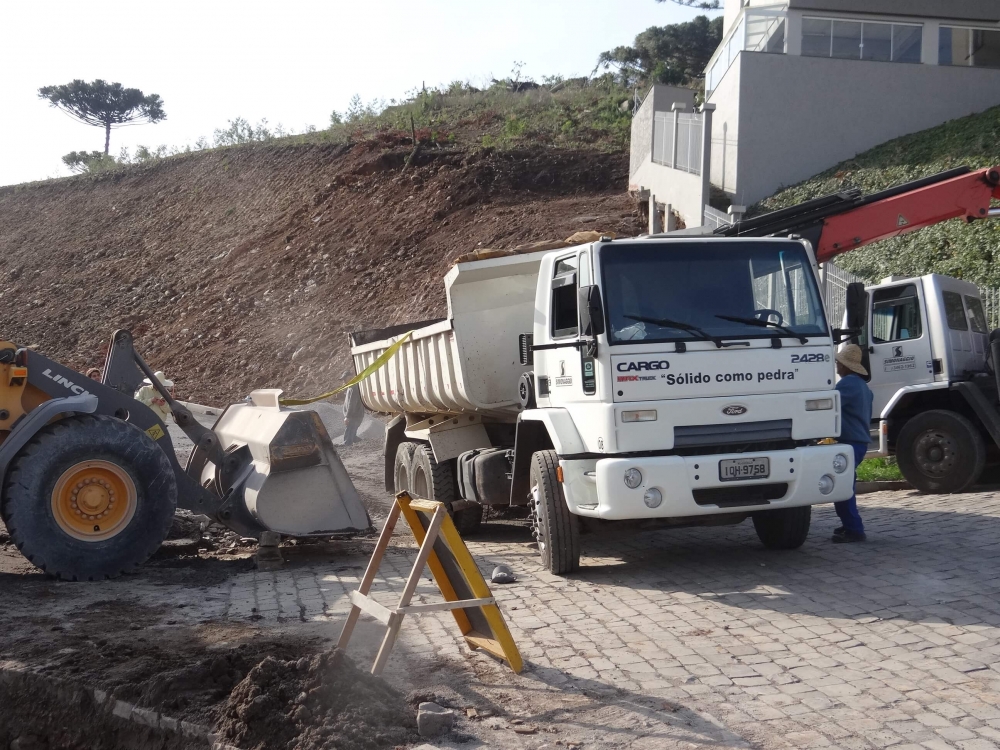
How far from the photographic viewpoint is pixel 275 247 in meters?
29.5

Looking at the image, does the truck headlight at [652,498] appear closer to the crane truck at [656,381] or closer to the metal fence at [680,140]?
the crane truck at [656,381]

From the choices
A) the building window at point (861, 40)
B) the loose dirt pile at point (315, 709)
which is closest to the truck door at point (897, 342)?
the loose dirt pile at point (315, 709)

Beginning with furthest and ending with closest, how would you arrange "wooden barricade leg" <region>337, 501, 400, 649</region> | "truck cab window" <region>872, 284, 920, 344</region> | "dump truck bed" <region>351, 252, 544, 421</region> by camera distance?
"truck cab window" <region>872, 284, 920, 344</region> < "dump truck bed" <region>351, 252, 544, 421</region> < "wooden barricade leg" <region>337, 501, 400, 649</region>

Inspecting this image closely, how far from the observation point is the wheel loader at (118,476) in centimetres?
784

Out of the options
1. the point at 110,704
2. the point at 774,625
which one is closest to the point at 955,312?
the point at 774,625

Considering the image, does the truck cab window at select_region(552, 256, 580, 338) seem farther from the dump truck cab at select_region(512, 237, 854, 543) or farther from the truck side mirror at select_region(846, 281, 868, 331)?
the truck side mirror at select_region(846, 281, 868, 331)

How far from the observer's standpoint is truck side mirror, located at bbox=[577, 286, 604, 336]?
7086mm

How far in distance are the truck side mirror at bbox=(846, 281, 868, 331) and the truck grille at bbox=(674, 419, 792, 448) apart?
98 cm

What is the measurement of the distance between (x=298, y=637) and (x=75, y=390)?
367 centimetres

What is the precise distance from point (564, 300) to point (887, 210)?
3.95 metres

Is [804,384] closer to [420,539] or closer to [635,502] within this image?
[635,502]

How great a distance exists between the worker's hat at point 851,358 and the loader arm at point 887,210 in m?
1.56

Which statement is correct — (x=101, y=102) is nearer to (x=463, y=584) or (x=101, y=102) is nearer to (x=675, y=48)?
(x=675, y=48)

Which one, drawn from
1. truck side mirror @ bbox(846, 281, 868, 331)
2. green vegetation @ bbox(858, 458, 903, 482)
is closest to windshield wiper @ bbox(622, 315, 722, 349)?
truck side mirror @ bbox(846, 281, 868, 331)
